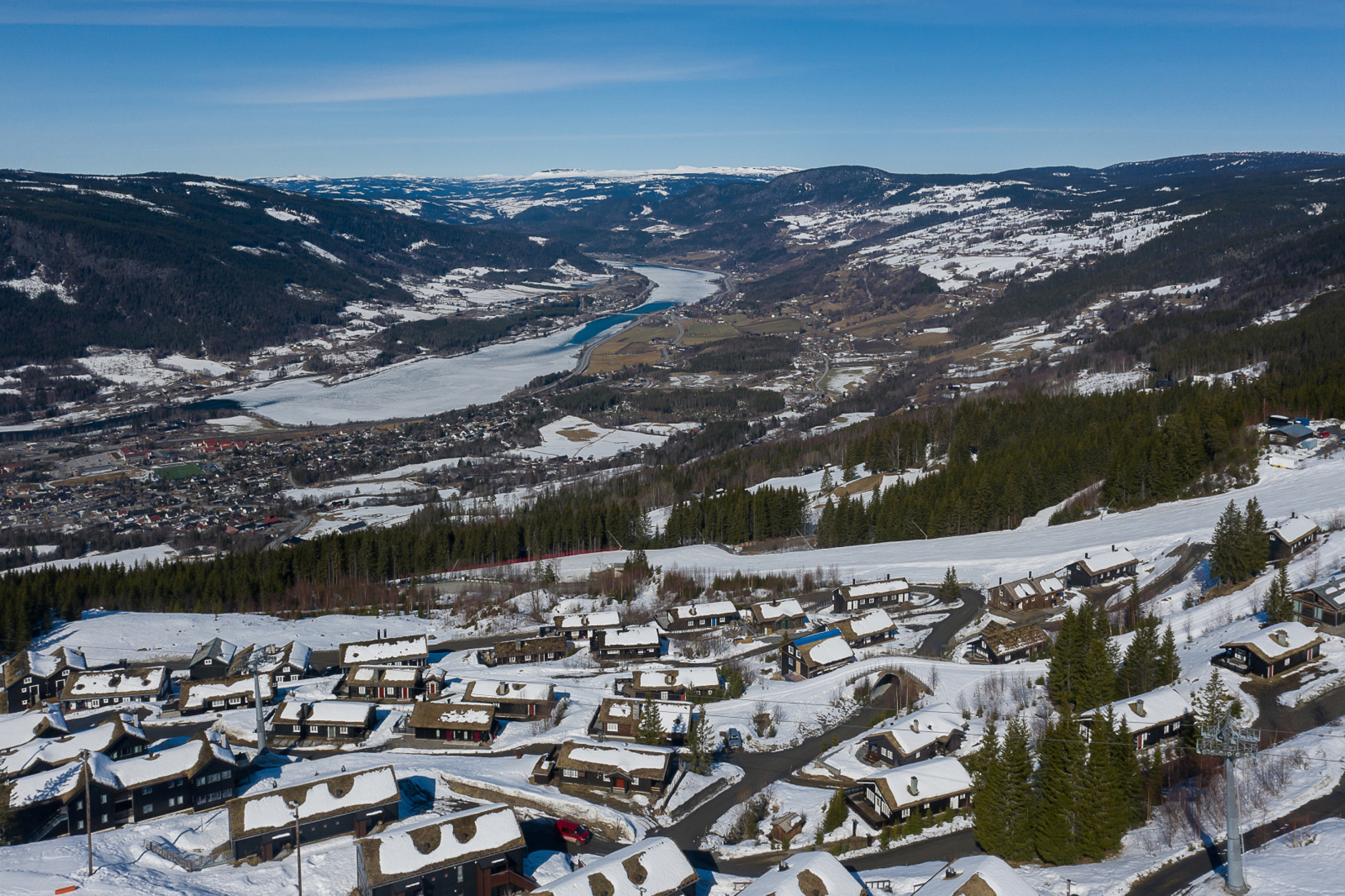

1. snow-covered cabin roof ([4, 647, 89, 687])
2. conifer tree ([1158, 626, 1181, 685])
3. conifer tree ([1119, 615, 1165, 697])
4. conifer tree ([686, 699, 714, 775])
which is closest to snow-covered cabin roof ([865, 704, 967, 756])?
conifer tree ([686, 699, 714, 775])

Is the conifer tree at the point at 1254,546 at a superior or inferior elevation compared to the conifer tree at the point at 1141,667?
superior

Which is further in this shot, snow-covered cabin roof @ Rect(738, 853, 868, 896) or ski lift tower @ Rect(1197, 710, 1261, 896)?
snow-covered cabin roof @ Rect(738, 853, 868, 896)

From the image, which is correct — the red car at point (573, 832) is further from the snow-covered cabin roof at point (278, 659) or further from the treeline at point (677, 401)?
the treeline at point (677, 401)

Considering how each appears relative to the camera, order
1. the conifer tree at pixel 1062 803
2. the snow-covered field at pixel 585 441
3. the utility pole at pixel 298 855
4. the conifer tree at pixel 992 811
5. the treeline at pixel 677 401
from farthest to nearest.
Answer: the treeline at pixel 677 401
the snow-covered field at pixel 585 441
the conifer tree at pixel 992 811
the utility pole at pixel 298 855
the conifer tree at pixel 1062 803

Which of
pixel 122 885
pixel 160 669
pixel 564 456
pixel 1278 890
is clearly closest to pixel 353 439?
pixel 564 456

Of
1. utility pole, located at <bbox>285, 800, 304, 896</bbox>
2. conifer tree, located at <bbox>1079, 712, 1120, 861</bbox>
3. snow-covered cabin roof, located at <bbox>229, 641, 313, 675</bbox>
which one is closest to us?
conifer tree, located at <bbox>1079, 712, 1120, 861</bbox>

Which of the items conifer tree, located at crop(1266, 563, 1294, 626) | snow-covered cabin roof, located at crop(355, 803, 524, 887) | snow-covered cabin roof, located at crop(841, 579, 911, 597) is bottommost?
snow-covered cabin roof, located at crop(841, 579, 911, 597)

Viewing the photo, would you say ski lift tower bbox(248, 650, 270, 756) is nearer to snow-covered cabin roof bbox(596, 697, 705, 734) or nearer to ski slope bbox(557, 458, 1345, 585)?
snow-covered cabin roof bbox(596, 697, 705, 734)

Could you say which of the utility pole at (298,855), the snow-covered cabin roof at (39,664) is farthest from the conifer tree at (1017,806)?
the snow-covered cabin roof at (39,664)
